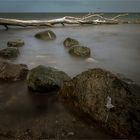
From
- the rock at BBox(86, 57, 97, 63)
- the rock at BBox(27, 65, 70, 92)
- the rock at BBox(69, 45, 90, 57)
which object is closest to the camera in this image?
the rock at BBox(27, 65, 70, 92)

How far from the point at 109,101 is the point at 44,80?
232 centimetres

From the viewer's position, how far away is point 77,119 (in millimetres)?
5848

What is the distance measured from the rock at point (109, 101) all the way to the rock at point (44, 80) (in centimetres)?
107

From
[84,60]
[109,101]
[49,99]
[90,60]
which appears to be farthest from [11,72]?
Result: [90,60]

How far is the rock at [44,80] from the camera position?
7.24 m

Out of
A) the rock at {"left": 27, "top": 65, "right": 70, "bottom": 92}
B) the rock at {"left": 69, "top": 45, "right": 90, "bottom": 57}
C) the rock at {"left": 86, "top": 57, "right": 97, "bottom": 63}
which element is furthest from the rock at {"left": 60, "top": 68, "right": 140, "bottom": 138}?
the rock at {"left": 69, "top": 45, "right": 90, "bottom": 57}

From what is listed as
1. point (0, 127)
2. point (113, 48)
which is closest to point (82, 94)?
point (0, 127)

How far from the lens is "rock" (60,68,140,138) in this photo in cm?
520

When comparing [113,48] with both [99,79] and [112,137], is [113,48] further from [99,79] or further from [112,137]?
[112,137]

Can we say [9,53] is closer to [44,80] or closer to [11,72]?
[11,72]

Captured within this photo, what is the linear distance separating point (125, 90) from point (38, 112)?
84.3 inches

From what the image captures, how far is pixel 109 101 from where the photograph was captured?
18.2 ft

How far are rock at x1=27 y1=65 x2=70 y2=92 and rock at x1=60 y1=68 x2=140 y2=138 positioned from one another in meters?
1.07

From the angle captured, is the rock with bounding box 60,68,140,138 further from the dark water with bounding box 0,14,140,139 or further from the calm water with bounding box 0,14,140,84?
the calm water with bounding box 0,14,140,84
